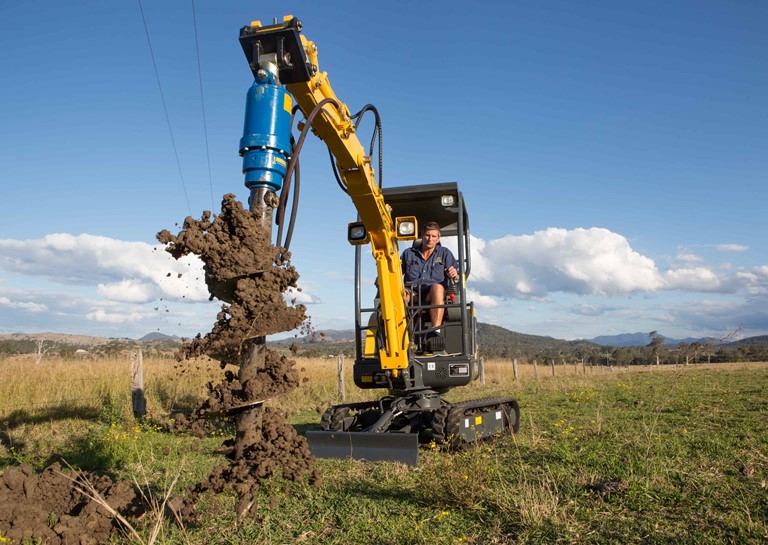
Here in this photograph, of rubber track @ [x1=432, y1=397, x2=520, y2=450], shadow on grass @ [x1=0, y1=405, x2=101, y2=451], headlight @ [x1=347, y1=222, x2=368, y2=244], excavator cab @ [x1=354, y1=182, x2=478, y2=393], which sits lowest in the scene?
shadow on grass @ [x1=0, y1=405, x2=101, y2=451]

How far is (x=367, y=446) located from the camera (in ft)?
21.9

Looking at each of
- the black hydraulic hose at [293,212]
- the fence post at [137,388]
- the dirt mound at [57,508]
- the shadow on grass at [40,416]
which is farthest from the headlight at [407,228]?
the shadow on grass at [40,416]

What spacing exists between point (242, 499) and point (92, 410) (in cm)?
789

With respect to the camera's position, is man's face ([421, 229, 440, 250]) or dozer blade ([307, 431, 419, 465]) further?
man's face ([421, 229, 440, 250])

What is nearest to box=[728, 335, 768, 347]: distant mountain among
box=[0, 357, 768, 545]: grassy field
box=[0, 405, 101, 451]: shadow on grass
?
box=[0, 357, 768, 545]: grassy field

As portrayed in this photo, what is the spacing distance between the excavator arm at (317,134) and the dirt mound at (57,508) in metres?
2.44

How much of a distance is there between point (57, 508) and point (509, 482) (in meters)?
3.74

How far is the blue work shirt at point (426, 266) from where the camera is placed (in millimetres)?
8188

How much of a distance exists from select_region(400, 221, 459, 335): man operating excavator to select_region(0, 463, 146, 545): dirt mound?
178 inches

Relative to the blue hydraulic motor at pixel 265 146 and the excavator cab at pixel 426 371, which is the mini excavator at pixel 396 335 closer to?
the excavator cab at pixel 426 371

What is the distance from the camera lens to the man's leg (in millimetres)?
7859

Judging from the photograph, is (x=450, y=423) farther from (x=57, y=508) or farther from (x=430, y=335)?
(x=57, y=508)

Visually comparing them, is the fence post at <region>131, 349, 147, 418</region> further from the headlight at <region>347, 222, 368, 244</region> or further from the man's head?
the man's head

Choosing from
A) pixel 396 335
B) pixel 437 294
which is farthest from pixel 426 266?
pixel 396 335
